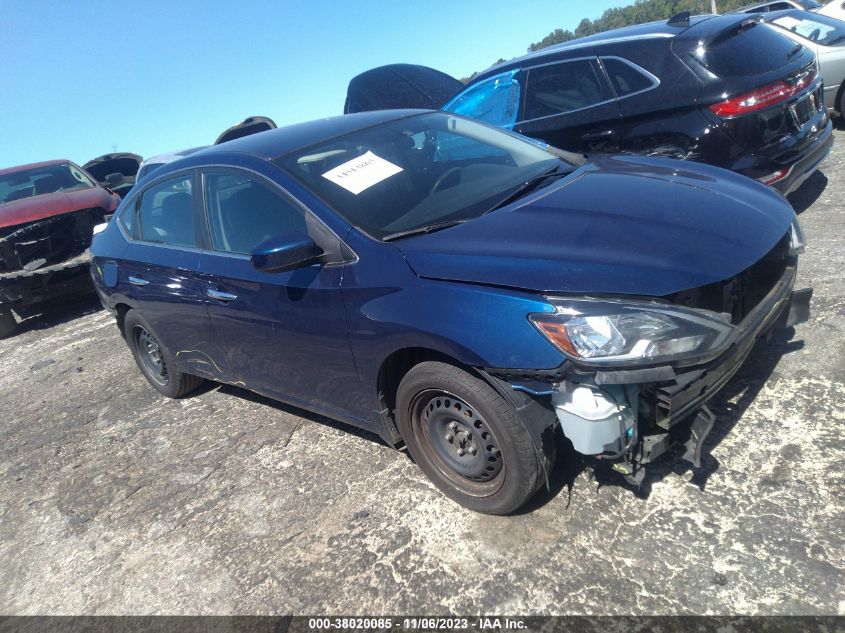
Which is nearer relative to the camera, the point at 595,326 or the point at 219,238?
the point at 595,326

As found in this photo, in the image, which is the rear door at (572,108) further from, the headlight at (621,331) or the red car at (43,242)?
the red car at (43,242)

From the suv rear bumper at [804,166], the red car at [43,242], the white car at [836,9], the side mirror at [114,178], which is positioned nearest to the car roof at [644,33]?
the suv rear bumper at [804,166]

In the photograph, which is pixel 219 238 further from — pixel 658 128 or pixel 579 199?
pixel 658 128

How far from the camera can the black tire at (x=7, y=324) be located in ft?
25.4

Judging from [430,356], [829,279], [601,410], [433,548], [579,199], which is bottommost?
[829,279]

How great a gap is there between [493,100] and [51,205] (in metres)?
5.83

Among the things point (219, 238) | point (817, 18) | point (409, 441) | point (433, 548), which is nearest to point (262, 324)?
point (219, 238)

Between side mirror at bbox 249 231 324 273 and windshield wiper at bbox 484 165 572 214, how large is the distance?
0.83 metres

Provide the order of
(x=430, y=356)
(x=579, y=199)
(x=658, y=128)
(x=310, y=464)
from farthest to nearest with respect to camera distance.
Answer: (x=658, y=128) < (x=310, y=464) < (x=579, y=199) < (x=430, y=356)

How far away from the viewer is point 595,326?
2.20 meters

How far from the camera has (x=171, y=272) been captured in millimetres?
3908

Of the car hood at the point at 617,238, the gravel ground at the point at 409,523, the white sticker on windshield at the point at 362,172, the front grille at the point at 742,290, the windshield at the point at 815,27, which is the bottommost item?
the gravel ground at the point at 409,523

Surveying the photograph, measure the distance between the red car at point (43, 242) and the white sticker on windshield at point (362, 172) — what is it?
19.0ft

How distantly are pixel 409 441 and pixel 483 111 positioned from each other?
416cm
